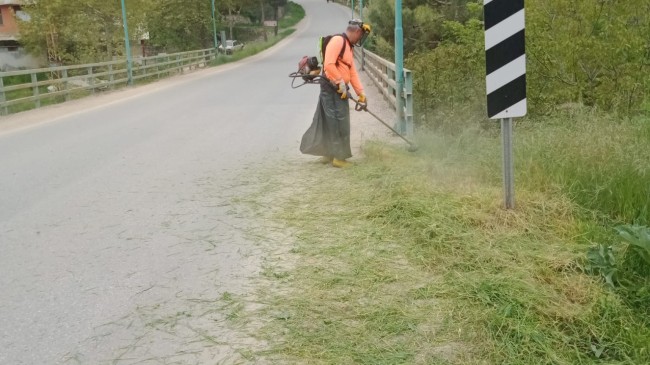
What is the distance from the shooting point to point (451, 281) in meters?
3.74

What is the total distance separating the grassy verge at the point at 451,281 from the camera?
3.03m

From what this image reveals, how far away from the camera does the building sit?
51.0m

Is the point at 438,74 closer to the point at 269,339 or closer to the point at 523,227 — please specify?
the point at 523,227

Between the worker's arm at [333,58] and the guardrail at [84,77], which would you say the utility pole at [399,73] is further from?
the guardrail at [84,77]

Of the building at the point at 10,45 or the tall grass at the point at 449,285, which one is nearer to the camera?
the tall grass at the point at 449,285

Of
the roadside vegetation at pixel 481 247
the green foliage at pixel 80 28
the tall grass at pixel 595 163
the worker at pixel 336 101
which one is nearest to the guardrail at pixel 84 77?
the green foliage at pixel 80 28

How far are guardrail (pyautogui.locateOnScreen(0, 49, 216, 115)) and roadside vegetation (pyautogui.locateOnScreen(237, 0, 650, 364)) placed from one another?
39.2ft

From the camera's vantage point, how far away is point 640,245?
3434mm

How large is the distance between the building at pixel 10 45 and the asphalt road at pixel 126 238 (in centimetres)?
4463

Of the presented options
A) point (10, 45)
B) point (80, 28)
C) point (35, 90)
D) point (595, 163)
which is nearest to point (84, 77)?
point (35, 90)

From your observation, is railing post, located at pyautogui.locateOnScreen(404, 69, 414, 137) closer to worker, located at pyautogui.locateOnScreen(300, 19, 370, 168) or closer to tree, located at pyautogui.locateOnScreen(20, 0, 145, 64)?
worker, located at pyautogui.locateOnScreen(300, 19, 370, 168)

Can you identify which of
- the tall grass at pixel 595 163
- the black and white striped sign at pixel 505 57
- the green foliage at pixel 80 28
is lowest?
the tall grass at pixel 595 163

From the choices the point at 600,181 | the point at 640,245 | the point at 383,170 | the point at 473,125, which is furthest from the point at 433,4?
the point at 640,245

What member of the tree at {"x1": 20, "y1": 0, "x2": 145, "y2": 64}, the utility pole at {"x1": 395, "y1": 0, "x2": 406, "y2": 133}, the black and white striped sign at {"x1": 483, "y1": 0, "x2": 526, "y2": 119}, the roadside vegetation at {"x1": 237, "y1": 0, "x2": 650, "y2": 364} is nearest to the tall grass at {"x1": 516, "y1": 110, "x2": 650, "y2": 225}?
the roadside vegetation at {"x1": 237, "y1": 0, "x2": 650, "y2": 364}
